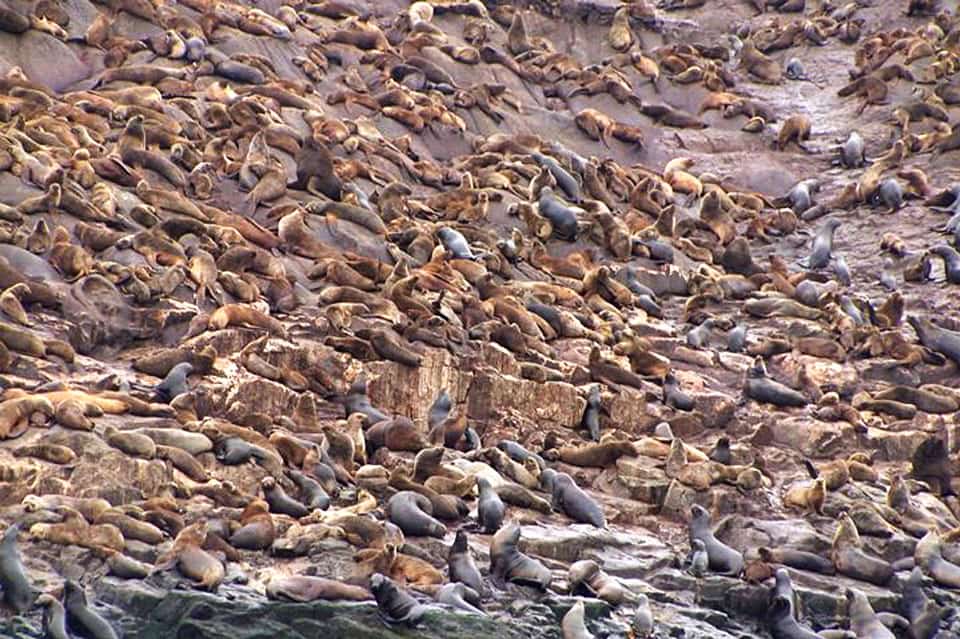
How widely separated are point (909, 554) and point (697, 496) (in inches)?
83.7

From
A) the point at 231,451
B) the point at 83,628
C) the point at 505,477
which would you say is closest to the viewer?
the point at 83,628

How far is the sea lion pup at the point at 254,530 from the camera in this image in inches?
488

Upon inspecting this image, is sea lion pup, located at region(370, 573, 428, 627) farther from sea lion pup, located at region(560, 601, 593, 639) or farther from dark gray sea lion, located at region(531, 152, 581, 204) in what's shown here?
dark gray sea lion, located at region(531, 152, 581, 204)

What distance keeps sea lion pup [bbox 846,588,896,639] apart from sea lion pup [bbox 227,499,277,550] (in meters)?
5.12

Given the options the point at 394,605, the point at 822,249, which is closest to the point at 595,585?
the point at 394,605

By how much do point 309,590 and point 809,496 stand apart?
261 inches

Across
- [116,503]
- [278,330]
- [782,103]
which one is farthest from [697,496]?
[782,103]

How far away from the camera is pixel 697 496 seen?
16.3 m

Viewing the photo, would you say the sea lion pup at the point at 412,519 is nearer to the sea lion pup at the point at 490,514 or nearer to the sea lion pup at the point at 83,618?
the sea lion pup at the point at 490,514

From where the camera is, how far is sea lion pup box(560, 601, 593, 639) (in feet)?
40.0

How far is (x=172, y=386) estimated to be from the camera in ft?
49.2

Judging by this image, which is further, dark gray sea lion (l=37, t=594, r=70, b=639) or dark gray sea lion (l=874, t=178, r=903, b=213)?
dark gray sea lion (l=874, t=178, r=903, b=213)

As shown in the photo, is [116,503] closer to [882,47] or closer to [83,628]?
[83,628]

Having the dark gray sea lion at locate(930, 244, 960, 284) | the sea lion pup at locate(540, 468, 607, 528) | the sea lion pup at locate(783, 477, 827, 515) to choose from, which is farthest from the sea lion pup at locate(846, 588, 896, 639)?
the dark gray sea lion at locate(930, 244, 960, 284)
